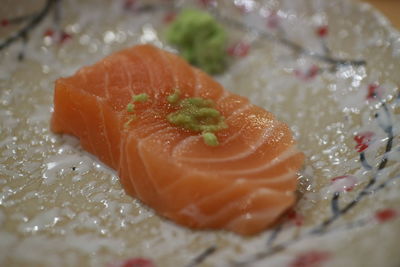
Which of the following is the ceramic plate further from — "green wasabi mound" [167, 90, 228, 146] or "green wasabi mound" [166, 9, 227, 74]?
"green wasabi mound" [167, 90, 228, 146]

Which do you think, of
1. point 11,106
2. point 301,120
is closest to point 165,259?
point 301,120

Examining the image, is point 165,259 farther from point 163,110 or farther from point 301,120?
point 301,120

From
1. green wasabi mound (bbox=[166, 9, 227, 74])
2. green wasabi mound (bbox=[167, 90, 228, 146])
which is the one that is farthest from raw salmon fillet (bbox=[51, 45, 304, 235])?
green wasabi mound (bbox=[166, 9, 227, 74])

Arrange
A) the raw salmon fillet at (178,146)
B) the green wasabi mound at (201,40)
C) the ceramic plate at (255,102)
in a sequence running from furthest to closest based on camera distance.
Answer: the green wasabi mound at (201,40) < the raw salmon fillet at (178,146) < the ceramic plate at (255,102)

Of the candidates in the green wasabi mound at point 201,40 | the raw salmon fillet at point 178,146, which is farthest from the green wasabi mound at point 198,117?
the green wasabi mound at point 201,40

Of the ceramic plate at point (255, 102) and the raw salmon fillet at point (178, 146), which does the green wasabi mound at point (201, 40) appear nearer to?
the ceramic plate at point (255, 102)

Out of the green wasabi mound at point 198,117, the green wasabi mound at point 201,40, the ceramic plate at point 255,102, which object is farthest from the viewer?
the green wasabi mound at point 201,40

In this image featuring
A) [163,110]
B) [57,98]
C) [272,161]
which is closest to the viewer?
[272,161]

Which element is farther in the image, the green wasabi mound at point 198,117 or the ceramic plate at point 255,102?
the green wasabi mound at point 198,117
